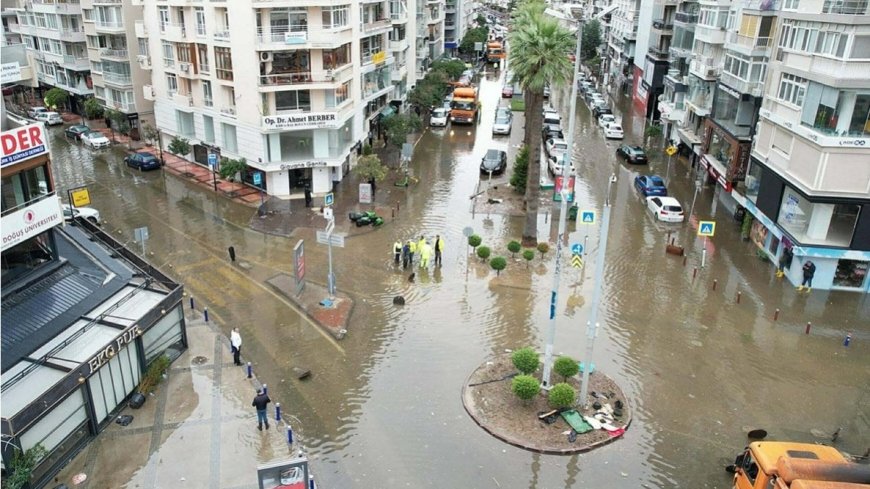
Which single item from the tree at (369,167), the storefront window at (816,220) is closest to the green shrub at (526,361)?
the storefront window at (816,220)

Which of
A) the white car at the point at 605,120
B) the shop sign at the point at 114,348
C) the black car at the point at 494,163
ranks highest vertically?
the shop sign at the point at 114,348

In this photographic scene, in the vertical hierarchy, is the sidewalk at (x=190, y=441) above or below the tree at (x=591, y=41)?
below

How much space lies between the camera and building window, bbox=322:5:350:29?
40812 mm

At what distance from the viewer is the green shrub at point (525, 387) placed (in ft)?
68.9

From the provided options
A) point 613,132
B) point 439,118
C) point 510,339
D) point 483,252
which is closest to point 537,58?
point 483,252

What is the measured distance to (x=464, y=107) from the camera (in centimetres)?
6906

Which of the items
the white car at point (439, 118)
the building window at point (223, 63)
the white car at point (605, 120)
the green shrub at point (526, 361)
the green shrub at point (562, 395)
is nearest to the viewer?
the green shrub at point (562, 395)

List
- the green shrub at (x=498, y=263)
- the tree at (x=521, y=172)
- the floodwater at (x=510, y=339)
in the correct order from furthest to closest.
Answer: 1. the tree at (x=521, y=172)
2. the green shrub at (x=498, y=263)
3. the floodwater at (x=510, y=339)

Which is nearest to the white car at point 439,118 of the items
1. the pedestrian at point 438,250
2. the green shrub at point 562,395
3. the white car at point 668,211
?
the white car at point 668,211

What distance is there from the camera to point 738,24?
135 feet

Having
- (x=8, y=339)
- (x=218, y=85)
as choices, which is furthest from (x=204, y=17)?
(x=8, y=339)

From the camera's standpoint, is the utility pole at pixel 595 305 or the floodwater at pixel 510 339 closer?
the utility pole at pixel 595 305

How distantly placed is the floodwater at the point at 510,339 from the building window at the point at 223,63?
27.8 ft

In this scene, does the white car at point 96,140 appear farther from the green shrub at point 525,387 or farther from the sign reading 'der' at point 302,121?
the green shrub at point 525,387
